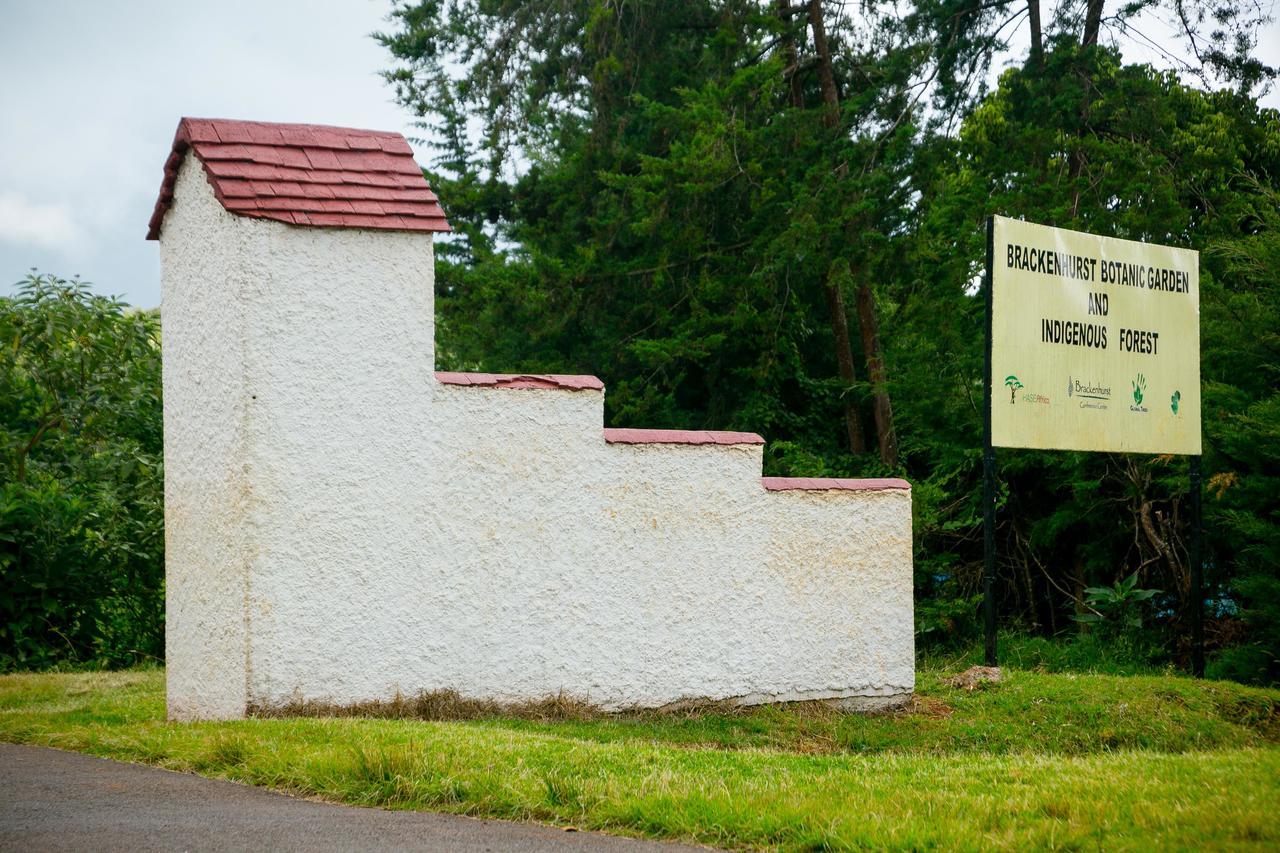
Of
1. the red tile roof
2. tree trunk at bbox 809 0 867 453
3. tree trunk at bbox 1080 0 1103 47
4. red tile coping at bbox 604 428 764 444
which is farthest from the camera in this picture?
tree trunk at bbox 1080 0 1103 47

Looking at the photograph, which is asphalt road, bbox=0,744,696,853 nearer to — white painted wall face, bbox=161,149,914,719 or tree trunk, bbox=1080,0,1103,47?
white painted wall face, bbox=161,149,914,719

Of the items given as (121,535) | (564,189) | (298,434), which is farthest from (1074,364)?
(564,189)

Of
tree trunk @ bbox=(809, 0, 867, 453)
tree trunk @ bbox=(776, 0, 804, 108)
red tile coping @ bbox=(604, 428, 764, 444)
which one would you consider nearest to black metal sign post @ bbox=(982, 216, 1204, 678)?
red tile coping @ bbox=(604, 428, 764, 444)

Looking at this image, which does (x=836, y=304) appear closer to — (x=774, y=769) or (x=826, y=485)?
(x=826, y=485)

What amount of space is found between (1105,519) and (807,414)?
6073 millimetres

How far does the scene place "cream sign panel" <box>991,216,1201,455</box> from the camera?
11156 millimetres

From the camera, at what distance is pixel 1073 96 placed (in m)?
18.9

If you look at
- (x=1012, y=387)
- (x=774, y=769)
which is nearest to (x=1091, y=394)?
(x=1012, y=387)

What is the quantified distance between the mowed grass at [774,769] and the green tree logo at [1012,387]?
270 cm

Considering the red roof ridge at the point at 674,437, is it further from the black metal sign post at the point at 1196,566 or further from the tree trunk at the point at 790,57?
the tree trunk at the point at 790,57

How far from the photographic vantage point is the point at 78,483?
51.5ft

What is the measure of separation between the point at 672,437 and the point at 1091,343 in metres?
4.59

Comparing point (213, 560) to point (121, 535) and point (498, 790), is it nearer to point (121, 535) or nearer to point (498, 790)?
point (498, 790)

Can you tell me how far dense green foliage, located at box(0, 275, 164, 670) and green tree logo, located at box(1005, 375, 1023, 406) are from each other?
394 inches
